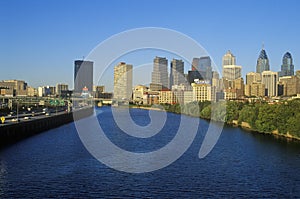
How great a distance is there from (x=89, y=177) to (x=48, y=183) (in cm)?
162

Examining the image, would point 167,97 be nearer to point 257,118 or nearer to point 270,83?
point 270,83

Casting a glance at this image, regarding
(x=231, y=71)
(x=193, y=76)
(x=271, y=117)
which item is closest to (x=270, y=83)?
(x=231, y=71)

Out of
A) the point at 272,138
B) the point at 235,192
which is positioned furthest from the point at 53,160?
the point at 272,138

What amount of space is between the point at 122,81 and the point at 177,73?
14.1 meters

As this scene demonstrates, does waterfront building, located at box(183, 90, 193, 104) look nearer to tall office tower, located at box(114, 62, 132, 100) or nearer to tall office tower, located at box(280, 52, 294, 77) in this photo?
tall office tower, located at box(114, 62, 132, 100)

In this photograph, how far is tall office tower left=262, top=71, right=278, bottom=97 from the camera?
12800 centimetres

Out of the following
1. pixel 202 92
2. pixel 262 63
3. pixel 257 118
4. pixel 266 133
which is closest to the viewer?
pixel 266 133

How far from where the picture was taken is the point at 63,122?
47.2 meters

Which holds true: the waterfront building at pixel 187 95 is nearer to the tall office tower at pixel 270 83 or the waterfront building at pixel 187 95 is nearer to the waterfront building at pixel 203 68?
the waterfront building at pixel 203 68

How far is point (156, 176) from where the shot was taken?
1517cm

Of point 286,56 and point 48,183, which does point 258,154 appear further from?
point 286,56

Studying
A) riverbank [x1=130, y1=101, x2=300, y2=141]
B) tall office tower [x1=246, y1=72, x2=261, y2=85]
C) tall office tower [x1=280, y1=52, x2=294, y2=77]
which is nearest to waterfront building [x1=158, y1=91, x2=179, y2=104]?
riverbank [x1=130, y1=101, x2=300, y2=141]

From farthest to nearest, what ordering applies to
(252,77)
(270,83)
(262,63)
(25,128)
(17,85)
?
1. (262,63)
2. (252,77)
3. (270,83)
4. (17,85)
5. (25,128)

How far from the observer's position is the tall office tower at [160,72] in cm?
8628
